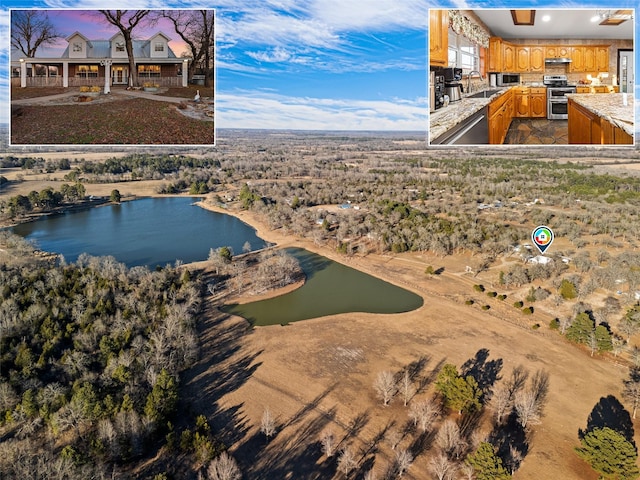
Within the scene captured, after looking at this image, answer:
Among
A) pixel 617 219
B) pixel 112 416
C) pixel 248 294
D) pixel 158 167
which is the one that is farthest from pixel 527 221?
pixel 158 167

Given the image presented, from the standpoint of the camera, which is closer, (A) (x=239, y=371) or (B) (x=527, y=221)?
(A) (x=239, y=371)

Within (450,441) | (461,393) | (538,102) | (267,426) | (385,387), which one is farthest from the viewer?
(385,387)

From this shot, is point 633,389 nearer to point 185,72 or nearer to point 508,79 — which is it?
point 508,79

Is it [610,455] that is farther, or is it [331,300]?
[331,300]

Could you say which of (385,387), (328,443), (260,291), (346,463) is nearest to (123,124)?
(328,443)

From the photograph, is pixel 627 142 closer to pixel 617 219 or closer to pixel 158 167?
pixel 617 219

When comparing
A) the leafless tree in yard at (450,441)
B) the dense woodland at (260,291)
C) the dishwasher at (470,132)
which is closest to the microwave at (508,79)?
the dishwasher at (470,132)
